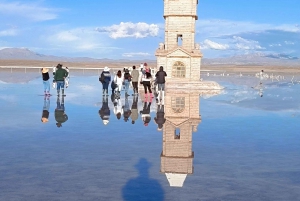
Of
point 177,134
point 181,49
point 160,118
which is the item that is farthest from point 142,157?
point 181,49

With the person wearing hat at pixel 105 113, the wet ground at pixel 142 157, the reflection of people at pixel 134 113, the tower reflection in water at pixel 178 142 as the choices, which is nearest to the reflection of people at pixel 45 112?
the wet ground at pixel 142 157

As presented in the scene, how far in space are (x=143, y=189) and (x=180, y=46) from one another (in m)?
28.5

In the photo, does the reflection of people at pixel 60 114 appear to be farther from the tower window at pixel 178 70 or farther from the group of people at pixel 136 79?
the tower window at pixel 178 70

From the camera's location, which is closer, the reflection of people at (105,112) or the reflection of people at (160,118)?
the reflection of people at (160,118)

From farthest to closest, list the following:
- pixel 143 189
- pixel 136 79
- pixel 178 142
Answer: pixel 136 79
pixel 178 142
pixel 143 189

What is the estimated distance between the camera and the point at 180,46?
3509 centimetres

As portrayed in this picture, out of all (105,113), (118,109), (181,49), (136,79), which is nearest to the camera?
(105,113)

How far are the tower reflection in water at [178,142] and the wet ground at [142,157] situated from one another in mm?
34

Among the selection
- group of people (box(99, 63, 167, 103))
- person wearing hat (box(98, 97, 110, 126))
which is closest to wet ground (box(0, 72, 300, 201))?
person wearing hat (box(98, 97, 110, 126))

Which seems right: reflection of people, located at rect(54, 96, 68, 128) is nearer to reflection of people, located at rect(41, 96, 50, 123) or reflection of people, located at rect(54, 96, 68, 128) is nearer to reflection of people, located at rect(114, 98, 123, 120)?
reflection of people, located at rect(41, 96, 50, 123)

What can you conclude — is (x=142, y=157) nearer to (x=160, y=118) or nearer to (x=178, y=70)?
(x=160, y=118)

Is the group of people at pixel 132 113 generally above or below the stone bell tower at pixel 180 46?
below

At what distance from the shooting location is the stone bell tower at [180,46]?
34.8 meters

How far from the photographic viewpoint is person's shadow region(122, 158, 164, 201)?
677 cm
